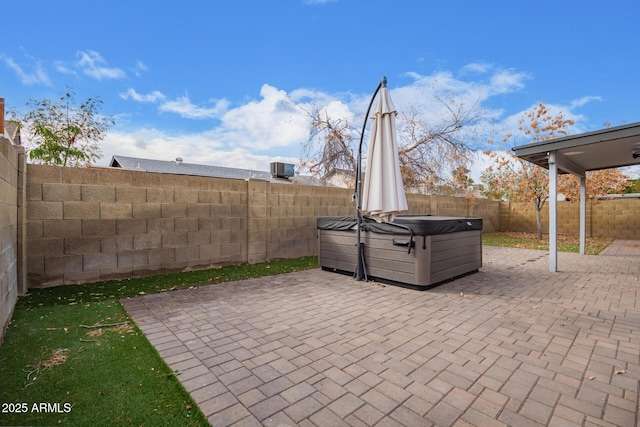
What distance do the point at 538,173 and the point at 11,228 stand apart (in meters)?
14.3

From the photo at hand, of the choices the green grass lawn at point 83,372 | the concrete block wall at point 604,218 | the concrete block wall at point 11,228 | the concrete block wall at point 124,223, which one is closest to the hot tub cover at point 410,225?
the concrete block wall at point 124,223

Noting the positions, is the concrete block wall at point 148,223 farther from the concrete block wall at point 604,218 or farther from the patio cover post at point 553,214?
the concrete block wall at point 604,218

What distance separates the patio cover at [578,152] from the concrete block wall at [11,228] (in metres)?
7.54

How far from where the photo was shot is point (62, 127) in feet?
23.3

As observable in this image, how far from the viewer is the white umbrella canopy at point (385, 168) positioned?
13.6ft

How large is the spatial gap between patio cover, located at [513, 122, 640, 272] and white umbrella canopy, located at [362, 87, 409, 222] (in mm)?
3374

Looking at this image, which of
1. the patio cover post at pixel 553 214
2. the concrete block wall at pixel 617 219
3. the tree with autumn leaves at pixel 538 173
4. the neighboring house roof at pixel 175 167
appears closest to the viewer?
Answer: the patio cover post at pixel 553 214

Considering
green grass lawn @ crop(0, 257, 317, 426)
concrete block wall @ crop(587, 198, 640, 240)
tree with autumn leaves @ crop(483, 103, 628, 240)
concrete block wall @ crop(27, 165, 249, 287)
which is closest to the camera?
green grass lawn @ crop(0, 257, 317, 426)

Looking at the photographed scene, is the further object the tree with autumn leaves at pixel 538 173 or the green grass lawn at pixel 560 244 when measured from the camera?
the tree with autumn leaves at pixel 538 173

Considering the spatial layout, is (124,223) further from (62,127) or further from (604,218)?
(604,218)

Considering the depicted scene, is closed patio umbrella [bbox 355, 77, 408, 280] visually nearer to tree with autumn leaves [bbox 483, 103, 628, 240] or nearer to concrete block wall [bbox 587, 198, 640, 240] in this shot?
tree with autumn leaves [bbox 483, 103, 628, 240]

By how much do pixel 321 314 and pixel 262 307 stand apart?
74cm

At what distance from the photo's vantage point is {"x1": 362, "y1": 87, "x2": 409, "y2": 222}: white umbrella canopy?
13.6ft

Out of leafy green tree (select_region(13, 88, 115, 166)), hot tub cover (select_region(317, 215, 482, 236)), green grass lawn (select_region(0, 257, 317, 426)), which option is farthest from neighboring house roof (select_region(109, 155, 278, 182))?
green grass lawn (select_region(0, 257, 317, 426))
